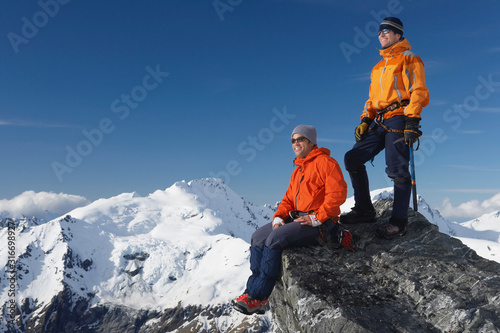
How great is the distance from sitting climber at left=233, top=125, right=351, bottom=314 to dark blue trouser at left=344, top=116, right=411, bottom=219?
4.86 ft

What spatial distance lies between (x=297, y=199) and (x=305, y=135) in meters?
1.49

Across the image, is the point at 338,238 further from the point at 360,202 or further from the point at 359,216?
the point at 360,202

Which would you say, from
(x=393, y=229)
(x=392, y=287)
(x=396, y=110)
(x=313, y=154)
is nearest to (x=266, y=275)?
(x=392, y=287)

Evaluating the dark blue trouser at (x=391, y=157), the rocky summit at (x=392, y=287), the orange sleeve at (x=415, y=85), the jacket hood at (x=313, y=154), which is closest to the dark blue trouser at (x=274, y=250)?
the rocky summit at (x=392, y=287)

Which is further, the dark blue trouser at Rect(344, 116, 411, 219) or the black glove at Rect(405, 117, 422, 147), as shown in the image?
the dark blue trouser at Rect(344, 116, 411, 219)

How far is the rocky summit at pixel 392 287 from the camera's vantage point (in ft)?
18.8

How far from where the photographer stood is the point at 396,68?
27.7 feet

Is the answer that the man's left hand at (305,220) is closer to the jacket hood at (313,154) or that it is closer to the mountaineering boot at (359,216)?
the jacket hood at (313,154)

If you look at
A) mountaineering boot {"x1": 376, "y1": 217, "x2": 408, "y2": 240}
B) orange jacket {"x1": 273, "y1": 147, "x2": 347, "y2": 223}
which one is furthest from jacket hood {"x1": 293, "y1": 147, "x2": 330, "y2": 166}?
mountaineering boot {"x1": 376, "y1": 217, "x2": 408, "y2": 240}

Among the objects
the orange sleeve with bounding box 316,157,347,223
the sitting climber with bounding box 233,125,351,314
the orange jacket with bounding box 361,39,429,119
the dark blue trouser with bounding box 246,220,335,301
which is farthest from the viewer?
the orange jacket with bounding box 361,39,429,119

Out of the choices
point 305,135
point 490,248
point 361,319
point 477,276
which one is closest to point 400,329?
point 361,319

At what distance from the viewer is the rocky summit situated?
225 inches

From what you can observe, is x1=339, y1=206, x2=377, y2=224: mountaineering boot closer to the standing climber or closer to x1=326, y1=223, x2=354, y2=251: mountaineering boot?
the standing climber

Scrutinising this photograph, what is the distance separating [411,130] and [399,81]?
130 centimetres
